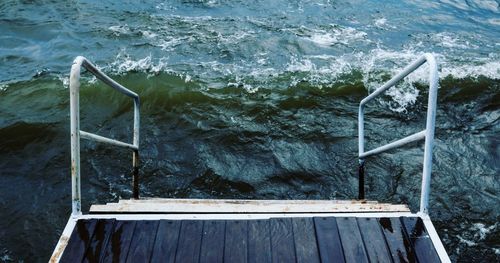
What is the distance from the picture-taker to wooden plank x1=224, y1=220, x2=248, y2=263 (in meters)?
2.71

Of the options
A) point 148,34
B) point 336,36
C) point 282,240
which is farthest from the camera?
point 336,36

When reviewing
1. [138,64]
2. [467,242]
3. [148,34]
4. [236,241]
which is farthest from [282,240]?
[148,34]

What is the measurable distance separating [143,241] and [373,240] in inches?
59.7

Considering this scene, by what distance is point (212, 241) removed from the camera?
9.21 ft

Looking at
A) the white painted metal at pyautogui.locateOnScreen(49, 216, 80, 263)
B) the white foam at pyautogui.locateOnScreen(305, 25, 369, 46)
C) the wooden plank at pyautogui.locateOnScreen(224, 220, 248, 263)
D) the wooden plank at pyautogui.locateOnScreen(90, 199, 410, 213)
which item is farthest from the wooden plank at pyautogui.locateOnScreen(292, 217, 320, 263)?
the white foam at pyautogui.locateOnScreen(305, 25, 369, 46)

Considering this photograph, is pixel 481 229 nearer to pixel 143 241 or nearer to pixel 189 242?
pixel 189 242

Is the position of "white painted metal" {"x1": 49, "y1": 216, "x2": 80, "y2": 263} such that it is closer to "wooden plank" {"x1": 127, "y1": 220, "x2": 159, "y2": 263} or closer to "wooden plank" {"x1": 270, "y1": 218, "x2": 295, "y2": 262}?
"wooden plank" {"x1": 127, "y1": 220, "x2": 159, "y2": 263}

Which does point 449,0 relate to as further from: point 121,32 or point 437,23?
point 121,32

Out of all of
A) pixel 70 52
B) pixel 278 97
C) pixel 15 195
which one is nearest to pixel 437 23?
pixel 278 97

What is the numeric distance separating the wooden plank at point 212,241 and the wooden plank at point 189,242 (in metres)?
0.03

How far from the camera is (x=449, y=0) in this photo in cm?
1306

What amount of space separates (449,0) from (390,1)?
6.50 feet

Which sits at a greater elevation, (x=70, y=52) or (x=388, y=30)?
(x=388, y=30)

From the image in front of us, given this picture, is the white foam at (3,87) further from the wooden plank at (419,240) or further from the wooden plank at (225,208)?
the wooden plank at (419,240)
